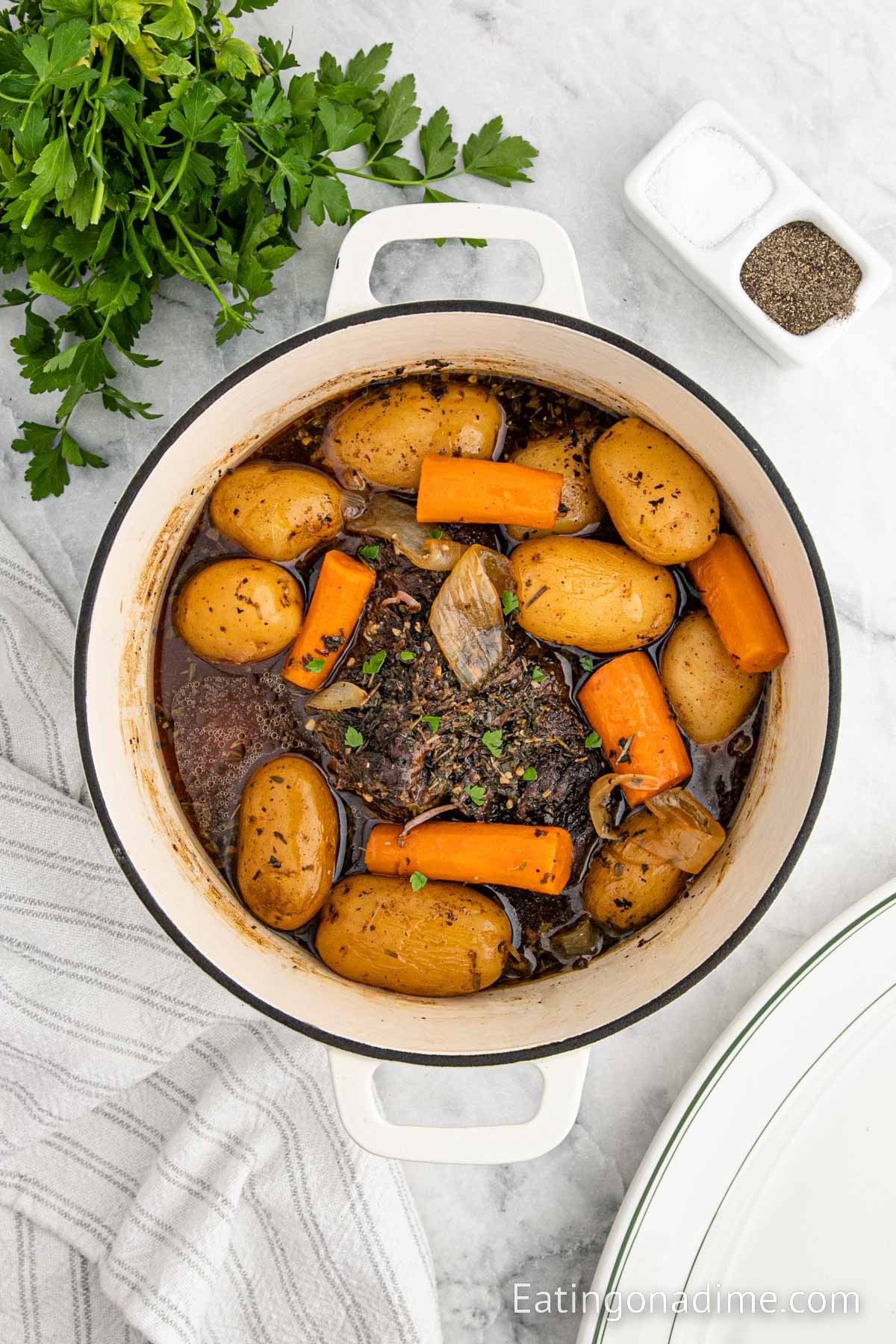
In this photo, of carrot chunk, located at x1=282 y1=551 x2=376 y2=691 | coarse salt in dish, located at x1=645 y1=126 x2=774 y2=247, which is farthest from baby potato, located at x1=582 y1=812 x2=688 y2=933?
coarse salt in dish, located at x1=645 y1=126 x2=774 y2=247

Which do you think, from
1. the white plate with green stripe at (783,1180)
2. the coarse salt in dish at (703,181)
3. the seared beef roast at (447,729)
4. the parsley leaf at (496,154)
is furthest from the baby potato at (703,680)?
the parsley leaf at (496,154)

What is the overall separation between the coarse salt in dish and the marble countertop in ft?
0.22

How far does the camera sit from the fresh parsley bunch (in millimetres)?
1214

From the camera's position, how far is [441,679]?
151 cm

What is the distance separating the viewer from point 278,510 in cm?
147

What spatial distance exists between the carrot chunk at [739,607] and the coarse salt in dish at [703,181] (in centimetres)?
52

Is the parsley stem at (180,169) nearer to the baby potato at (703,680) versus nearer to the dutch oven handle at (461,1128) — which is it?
the baby potato at (703,680)

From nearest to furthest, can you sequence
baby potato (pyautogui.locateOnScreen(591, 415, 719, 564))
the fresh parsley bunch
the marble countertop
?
the fresh parsley bunch
baby potato (pyautogui.locateOnScreen(591, 415, 719, 564))
the marble countertop

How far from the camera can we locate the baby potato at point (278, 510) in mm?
1478

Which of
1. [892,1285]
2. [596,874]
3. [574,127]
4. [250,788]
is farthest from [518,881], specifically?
[574,127]

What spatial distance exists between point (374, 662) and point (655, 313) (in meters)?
0.72

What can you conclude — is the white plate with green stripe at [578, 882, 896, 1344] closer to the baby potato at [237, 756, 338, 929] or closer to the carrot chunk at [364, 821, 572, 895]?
the carrot chunk at [364, 821, 572, 895]

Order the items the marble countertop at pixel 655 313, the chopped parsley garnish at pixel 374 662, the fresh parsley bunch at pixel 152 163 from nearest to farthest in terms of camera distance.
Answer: the fresh parsley bunch at pixel 152 163
the chopped parsley garnish at pixel 374 662
the marble countertop at pixel 655 313

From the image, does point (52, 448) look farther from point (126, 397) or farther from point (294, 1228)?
point (294, 1228)
